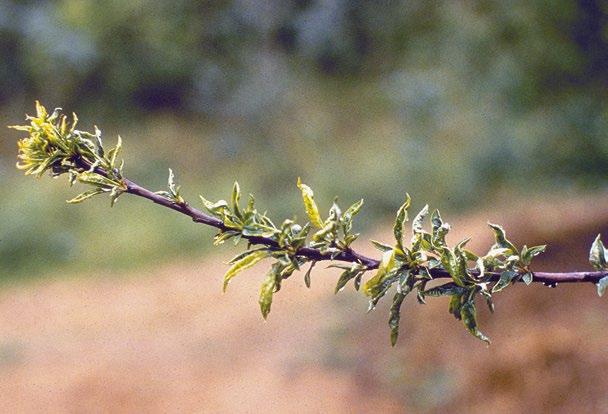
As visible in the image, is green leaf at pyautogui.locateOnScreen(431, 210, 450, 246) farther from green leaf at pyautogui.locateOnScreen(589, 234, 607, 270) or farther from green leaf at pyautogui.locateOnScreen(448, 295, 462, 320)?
green leaf at pyautogui.locateOnScreen(589, 234, 607, 270)

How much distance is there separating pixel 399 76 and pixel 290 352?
2.75m

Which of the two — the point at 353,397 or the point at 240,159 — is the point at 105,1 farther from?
the point at 353,397

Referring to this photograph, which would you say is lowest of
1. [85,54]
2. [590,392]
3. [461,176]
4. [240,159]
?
[590,392]

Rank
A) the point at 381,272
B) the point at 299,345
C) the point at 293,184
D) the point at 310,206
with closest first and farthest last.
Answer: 1. the point at 381,272
2. the point at 310,206
3. the point at 299,345
4. the point at 293,184

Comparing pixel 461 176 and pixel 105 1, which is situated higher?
pixel 105 1

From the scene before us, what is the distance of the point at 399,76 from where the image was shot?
726 cm

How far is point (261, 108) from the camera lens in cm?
833

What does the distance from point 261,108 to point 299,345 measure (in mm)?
3285

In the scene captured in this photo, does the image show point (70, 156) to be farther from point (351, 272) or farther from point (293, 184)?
point (293, 184)

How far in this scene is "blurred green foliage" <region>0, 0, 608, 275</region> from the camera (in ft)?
18.4

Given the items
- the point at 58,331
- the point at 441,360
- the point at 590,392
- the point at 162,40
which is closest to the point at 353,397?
the point at 441,360

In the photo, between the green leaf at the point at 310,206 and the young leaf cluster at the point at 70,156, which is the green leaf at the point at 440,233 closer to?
the green leaf at the point at 310,206

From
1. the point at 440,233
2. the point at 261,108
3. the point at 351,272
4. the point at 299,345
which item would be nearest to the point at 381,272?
the point at 351,272

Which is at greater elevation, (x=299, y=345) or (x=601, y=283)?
(x=601, y=283)
